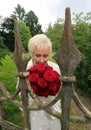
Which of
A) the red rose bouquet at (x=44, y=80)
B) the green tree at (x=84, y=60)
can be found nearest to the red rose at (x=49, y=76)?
the red rose bouquet at (x=44, y=80)

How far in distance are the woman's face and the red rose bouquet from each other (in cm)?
37

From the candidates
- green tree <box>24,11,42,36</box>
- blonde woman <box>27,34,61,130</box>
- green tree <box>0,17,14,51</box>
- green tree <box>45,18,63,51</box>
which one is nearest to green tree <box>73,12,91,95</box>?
green tree <box>45,18,63,51</box>

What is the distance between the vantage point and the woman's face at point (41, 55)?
3.20 metres

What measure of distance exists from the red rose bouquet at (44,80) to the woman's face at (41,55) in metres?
0.37

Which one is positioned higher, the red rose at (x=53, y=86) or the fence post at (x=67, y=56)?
the fence post at (x=67, y=56)

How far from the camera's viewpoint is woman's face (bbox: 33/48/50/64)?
3195 mm

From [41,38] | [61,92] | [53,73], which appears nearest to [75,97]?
[61,92]

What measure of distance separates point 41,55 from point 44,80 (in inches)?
20.1

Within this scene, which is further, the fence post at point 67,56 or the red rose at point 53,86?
the red rose at point 53,86

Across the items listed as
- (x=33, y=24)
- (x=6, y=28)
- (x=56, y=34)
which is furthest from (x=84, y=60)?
(x=33, y=24)

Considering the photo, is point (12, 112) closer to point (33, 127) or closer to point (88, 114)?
point (33, 127)

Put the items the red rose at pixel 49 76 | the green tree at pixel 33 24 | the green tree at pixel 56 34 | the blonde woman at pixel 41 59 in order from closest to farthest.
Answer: the red rose at pixel 49 76, the blonde woman at pixel 41 59, the green tree at pixel 56 34, the green tree at pixel 33 24

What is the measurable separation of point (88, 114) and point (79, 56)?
1.37 ft

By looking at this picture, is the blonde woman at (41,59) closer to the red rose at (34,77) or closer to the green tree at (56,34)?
the red rose at (34,77)
